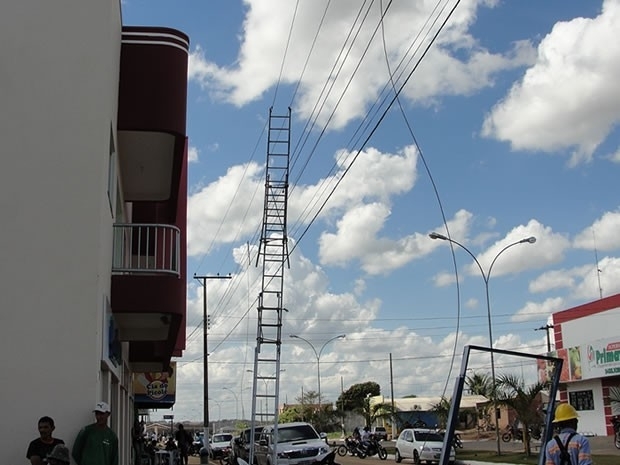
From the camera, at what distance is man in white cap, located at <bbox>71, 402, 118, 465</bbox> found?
9367mm

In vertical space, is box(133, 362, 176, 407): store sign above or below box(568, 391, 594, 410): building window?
above

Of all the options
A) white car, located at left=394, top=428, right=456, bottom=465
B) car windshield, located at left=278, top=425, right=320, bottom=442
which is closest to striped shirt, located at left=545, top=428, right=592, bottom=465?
car windshield, located at left=278, top=425, right=320, bottom=442

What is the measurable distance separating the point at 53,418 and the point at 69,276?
167cm

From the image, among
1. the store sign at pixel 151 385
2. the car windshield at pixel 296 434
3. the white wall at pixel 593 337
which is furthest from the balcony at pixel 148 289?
the white wall at pixel 593 337

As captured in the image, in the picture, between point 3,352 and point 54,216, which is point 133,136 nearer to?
point 54,216

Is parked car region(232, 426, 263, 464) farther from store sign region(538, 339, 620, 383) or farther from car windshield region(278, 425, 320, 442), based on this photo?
store sign region(538, 339, 620, 383)

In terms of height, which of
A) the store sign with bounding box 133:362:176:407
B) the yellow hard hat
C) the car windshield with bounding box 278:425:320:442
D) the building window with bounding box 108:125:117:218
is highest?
the building window with bounding box 108:125:117:218

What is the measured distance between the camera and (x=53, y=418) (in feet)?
31.7

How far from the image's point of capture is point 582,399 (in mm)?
45531

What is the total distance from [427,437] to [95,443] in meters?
25.7

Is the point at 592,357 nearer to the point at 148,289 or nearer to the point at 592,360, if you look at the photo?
the point at 592,360

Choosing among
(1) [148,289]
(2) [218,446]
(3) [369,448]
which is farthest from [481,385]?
(1) [148,289]

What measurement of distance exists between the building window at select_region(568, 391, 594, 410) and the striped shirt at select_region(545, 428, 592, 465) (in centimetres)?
3989

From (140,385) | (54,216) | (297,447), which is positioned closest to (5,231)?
(54,216)
